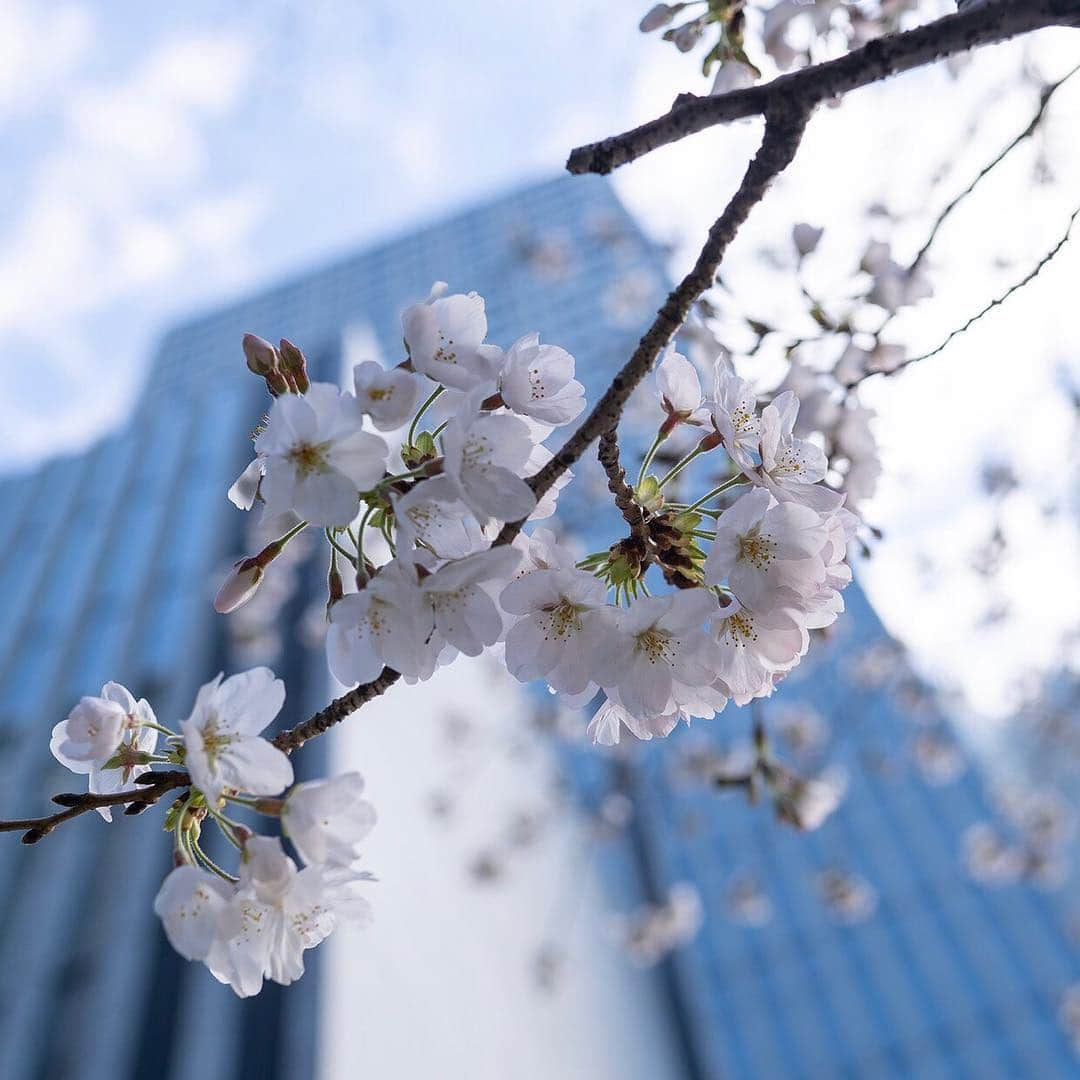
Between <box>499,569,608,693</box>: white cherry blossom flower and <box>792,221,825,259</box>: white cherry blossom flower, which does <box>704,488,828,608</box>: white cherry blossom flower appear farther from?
<box>792,221,825,259</box>: white cherry blossom flower

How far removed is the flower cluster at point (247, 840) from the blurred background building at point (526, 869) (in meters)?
1.05

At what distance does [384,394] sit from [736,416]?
29 cm

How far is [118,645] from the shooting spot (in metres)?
8.14

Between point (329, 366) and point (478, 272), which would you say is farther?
point (478, 272)

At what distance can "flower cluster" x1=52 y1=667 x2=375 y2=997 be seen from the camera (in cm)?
62

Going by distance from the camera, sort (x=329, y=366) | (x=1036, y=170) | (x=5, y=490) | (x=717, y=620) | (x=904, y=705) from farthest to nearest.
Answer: (x=5, y=490) < (x=329, y=366) < (x=904, y=705) < (x=1036, y=170) < (x=717, y=620)

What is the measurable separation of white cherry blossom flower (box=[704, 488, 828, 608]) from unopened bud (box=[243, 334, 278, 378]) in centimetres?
37

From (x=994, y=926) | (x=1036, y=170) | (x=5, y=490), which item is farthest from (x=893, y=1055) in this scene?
(x=5, y=490)

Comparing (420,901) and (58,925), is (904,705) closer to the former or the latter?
(420,901)

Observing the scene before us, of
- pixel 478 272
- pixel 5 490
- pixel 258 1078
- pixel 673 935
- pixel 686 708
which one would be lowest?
pixel 686 708

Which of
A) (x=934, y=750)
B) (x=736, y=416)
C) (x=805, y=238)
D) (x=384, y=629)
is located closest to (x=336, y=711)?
(x=384, y=629)

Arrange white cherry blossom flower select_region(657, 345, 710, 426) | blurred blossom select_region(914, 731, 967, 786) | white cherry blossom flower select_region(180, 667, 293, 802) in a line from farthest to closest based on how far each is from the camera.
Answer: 1. blurred blossom select_region(914, 731, 967, 786)
2. white cherry blossom flower select_region(657, 345, 710, 426)
3. white cherry blossom flower select_region(180, 667, 293, 802)

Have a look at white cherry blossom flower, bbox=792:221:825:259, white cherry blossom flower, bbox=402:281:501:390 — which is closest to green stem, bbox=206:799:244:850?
white cherry blossom flower, bbox=402:281:501:390

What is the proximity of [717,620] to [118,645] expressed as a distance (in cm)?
851
